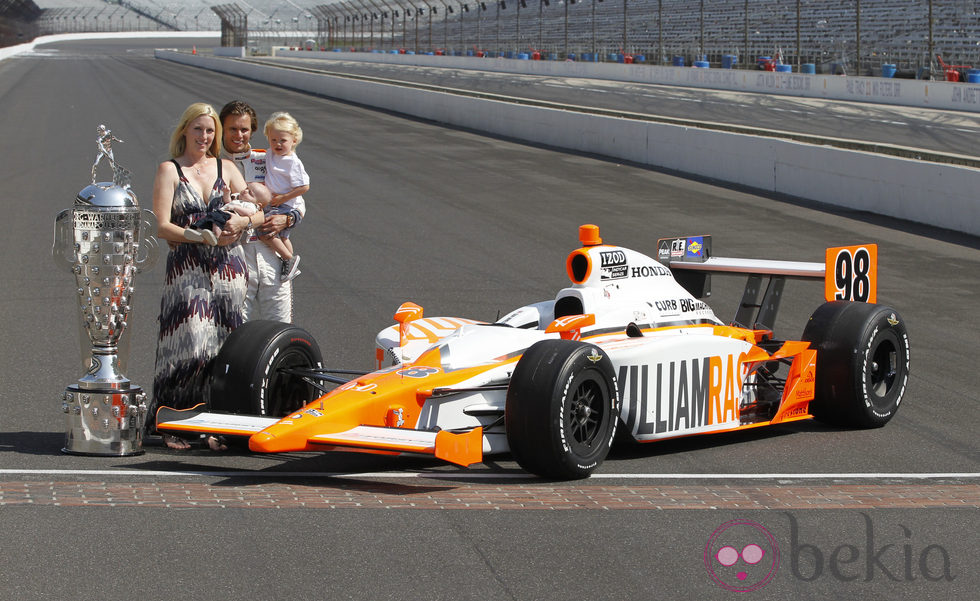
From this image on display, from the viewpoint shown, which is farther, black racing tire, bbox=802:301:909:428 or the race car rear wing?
the race car rear wing

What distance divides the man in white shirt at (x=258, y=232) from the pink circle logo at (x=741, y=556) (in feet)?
10.7

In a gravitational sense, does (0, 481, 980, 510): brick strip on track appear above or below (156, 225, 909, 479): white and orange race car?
below

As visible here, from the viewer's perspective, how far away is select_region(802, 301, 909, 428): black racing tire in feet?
25.5

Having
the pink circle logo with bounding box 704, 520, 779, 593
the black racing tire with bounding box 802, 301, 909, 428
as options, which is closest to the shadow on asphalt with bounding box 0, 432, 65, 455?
the pink circle logo with bounding box 704, 520, 779, 593

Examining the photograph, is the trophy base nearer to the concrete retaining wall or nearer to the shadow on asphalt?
the shadow on asphalt

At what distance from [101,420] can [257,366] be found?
89 centimetres

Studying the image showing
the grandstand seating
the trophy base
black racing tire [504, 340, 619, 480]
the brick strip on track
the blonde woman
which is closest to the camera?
the brick strip on track

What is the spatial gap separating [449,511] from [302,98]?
41.4m

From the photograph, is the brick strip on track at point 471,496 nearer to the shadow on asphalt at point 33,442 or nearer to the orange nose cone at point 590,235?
the shadow on asphalt at point 33,442

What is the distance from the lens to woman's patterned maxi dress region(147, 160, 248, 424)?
6984 mm

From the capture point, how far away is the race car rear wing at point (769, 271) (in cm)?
A: 846

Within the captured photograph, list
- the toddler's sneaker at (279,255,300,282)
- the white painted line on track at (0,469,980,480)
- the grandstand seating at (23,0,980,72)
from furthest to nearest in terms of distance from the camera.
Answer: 1. the grandstand seating at (23,0,980,72)
2. the toddler's sneaker at (279,255,300,282)
3. the white painted line on track at (0,469,980,480)

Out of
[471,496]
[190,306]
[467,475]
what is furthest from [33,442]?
[471,496]

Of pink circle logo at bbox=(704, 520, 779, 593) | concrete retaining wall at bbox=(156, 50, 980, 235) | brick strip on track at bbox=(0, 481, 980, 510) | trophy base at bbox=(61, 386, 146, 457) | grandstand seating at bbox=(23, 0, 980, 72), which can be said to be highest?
grandstand seating at bbox=(23, 0, 980, 72)
